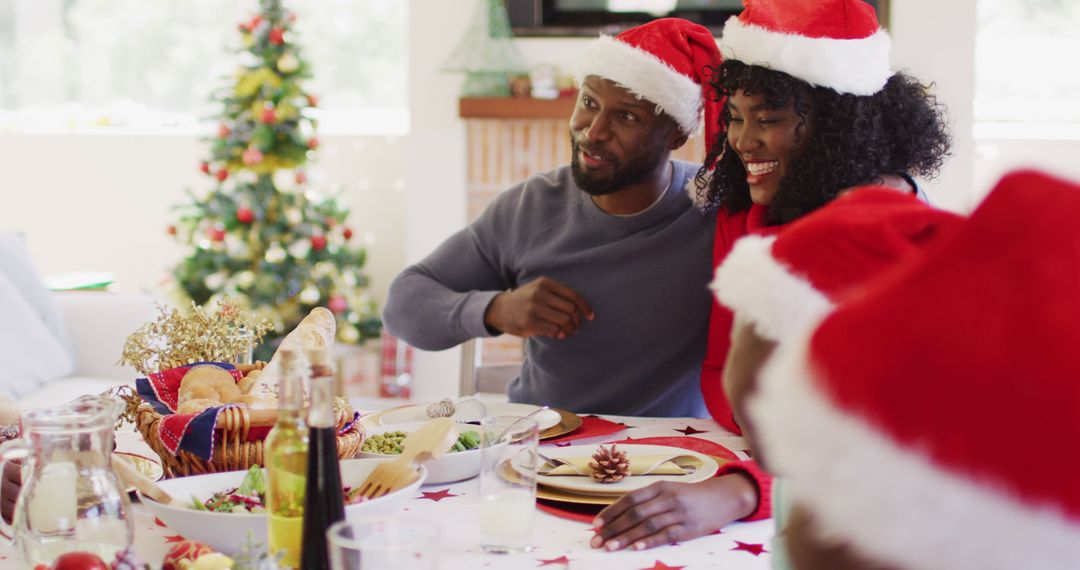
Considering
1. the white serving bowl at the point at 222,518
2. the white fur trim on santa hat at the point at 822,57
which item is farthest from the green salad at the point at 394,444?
the white fur trim on santa hat at the point at 822,57

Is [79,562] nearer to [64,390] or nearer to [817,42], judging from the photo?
[817,42]

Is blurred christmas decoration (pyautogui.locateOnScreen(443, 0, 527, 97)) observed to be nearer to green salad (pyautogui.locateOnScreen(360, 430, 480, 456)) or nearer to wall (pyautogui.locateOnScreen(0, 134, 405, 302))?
wall (pyautogui.locateOnScreen(0, 134, 405, 302))

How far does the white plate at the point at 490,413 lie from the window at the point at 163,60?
3188mm

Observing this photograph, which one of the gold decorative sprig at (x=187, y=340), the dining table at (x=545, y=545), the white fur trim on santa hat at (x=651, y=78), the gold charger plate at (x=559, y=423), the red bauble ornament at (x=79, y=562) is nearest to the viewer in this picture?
the red bauble ornament at (x=79, y=562)

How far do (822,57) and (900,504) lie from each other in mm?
1197

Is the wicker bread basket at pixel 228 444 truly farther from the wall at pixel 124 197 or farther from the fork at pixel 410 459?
the wall at pixel 124 197

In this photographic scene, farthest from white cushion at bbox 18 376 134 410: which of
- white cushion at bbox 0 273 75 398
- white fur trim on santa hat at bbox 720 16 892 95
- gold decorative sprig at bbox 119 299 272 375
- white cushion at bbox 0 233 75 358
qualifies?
white fur trim on santa hat at bbox 720 16 892 95

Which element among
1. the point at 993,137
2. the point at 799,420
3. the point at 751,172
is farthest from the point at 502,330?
the point at 993,137

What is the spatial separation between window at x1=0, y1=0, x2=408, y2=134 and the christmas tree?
22.8 inches

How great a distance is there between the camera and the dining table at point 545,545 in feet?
3.41

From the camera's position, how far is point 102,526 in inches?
36.4

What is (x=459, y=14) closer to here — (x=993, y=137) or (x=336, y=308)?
(x=336, y=308)

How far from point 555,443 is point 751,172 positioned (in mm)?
591

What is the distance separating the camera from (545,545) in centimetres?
110
